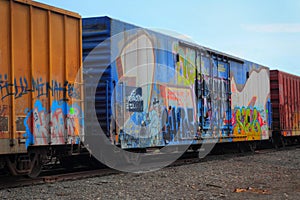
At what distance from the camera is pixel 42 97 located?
8.40 meters

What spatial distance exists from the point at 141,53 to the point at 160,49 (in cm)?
90

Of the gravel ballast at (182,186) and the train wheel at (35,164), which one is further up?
the train wheel at (35,164)

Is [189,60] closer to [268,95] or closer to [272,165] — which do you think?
[272,165]

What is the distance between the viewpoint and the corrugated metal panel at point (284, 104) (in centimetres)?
2077

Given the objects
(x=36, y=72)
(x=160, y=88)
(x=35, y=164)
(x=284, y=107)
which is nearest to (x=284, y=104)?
(x=284, y=107)

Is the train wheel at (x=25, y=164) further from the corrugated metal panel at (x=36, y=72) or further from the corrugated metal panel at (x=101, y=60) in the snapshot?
the corrugated metal panel at (x=101, y=60)

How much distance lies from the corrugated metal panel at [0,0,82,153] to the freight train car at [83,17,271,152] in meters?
0.91

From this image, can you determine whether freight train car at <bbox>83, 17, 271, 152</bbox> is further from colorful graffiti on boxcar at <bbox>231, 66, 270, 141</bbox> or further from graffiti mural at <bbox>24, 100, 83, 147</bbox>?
graffiti mural at <bbox>24, 100, 83, 147</bbox>

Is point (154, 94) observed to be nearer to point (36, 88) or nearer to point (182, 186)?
point (182, 186)

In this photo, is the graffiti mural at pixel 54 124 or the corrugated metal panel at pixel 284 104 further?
the corrugated metal panel at pixel 284 104

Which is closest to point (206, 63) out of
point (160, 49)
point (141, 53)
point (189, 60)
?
point (189, 60)

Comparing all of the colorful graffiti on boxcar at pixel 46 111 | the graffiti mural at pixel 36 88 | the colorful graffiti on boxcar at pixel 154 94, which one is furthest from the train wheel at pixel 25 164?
the colorful graffiti on boxcar at pixel 154 94

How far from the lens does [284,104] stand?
69.6 ft

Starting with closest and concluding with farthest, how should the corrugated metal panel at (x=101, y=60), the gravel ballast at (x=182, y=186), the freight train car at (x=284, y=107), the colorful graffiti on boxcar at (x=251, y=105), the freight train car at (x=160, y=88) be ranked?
1. the gravel ballast at (x=182, y=186)
2. the corrugated metal panel at (x=101, y=60)
3. the freight train car at (x=160, y=88)
4. the colorful graffiti on boxcar at (x=251, y=105)
5. the freight train car at (x=284, y=107)
